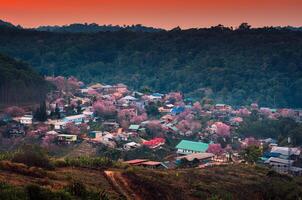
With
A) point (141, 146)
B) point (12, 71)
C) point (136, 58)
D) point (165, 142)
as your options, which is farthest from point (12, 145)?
point (136, 58)

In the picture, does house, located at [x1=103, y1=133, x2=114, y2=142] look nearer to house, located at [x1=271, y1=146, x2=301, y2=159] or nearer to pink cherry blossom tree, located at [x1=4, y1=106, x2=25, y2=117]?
pink cherry blossom tree, located at [x1=4, y1=106, x2=25, y2=117]

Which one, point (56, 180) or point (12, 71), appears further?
point (12, 71)

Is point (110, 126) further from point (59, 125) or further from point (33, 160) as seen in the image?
point (33, 160)

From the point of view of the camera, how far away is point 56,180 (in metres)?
17.2

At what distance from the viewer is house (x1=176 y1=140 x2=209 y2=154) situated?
45.8m

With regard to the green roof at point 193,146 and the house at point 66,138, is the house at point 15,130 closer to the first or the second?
the house at point 66,138

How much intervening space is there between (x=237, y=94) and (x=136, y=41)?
31615 millimetres

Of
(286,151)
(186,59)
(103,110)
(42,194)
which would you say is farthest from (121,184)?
(186,59)

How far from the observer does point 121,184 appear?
18.8m

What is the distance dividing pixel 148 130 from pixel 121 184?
106 ft

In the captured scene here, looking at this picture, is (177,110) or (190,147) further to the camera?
(177,110)

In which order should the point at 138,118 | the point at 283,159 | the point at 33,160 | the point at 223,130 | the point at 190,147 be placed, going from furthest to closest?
1. the point at 138,118
2. the point at 223,130
3. the point at 190,147
4. the point at 283,159
5. the point at 33,160

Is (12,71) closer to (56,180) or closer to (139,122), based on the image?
(139,122)

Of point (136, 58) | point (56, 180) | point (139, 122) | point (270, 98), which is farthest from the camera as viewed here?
point (136, 58)
